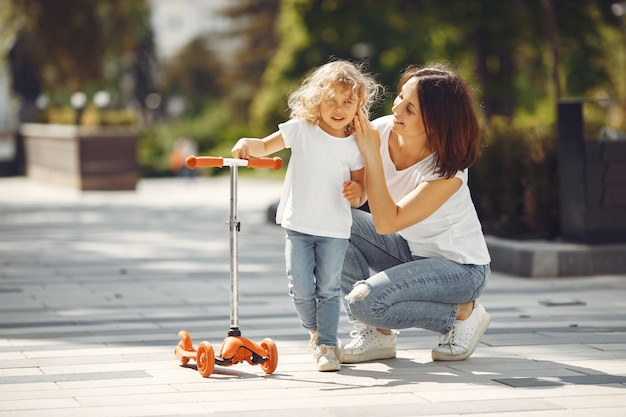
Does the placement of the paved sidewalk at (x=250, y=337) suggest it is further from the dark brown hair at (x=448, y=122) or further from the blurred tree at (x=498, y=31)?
the blurred tree at (x=498, y=31)

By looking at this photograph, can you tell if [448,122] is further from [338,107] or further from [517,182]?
[517,182]

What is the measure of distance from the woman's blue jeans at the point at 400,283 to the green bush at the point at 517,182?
15.4 ft

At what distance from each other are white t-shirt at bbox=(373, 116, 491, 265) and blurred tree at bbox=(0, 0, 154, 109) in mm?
23658

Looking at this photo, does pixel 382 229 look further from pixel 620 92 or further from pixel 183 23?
pixel 183 23

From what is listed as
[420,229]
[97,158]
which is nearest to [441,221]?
[420,229]

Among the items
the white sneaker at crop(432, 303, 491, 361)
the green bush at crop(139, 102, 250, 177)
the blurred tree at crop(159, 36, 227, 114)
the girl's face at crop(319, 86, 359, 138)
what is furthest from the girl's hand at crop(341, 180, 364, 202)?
the blurred tree at crop(159, 36, 227, 114)

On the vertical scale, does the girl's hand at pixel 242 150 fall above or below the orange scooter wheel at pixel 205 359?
above

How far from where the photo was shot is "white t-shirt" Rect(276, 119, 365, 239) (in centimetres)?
536

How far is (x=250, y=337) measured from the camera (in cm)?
668

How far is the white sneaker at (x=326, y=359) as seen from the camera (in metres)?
5.51

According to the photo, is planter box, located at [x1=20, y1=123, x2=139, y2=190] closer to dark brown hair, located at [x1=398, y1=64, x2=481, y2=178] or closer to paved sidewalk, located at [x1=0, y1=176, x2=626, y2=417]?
paved sidewalk, located at [x1=0, y1=176, x2=626, y2=417]

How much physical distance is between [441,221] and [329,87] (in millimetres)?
904

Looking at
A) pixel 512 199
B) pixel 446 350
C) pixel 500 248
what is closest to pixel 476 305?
pixel 446 350

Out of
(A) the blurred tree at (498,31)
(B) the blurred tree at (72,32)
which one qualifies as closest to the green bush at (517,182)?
(A) the blurred tree at (498,31)
